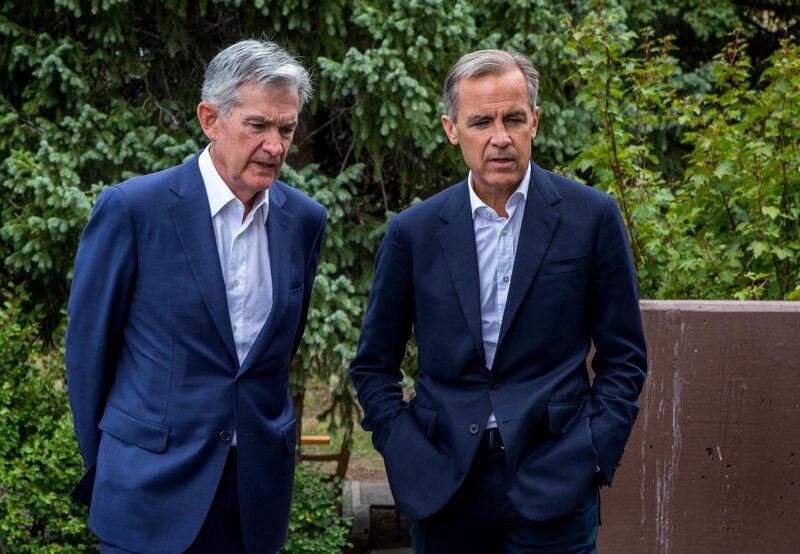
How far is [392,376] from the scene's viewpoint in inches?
129

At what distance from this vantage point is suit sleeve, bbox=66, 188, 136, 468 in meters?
2.97

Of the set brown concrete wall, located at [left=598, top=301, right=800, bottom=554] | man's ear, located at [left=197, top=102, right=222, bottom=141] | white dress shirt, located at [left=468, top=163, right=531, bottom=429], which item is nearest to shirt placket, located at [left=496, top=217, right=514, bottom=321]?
white dress shirt, located at [left=468, top=163, right=531, bottom=429]

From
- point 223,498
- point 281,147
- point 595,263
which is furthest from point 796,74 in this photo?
point 223,498

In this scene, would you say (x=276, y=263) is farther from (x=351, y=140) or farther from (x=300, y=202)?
(x=351, y=140)

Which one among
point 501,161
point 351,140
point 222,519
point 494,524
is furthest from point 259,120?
point 351,140

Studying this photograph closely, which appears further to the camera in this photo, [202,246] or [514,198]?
[514,198]

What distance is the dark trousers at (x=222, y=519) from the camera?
3.00 m

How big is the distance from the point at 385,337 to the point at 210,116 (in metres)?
0.76

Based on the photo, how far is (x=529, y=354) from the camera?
298cm

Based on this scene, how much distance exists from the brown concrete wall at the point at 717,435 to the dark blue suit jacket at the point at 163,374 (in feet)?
5.89

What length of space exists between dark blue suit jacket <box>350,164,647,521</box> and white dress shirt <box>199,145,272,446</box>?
341mm

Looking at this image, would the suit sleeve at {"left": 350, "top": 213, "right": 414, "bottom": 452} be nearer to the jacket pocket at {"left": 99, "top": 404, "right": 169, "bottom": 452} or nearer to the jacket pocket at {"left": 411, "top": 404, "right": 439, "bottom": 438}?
the jacket pocket at {"left": 411, "top": 404, "right": 439, "bottom": 438}

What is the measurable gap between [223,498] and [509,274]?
932mm

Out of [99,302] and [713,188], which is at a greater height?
[713,188]
